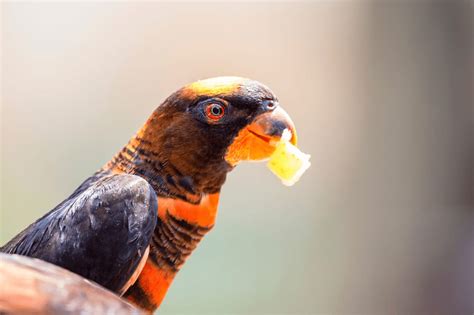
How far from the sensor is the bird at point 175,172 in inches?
35.8

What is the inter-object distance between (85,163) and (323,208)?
3.96 feet

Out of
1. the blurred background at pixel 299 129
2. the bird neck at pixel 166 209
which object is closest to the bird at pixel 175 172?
the bird neck at pixel 166 209

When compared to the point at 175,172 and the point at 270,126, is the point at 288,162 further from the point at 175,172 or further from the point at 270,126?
the point at 175,172

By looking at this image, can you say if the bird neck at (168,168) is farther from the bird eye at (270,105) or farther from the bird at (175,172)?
the bird eye at (270,105)

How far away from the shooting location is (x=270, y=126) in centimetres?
100

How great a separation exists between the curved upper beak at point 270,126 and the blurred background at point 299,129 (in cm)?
146

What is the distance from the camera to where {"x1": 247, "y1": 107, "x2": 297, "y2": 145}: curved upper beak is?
1.00 metres

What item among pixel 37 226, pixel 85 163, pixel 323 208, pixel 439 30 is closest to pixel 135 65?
pixel 85 163

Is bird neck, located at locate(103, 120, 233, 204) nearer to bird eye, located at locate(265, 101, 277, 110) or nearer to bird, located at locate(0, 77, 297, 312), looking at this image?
bird, located at locate(0, 77, 297, 312)

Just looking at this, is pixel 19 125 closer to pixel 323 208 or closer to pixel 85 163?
pixel 85 163

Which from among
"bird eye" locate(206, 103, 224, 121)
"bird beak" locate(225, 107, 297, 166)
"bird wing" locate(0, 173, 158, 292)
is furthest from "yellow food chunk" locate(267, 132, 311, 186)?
"bird wing" locate(0, 173, 158, 292)

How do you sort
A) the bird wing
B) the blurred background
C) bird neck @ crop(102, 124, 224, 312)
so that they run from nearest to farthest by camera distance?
the bird wing → bird neck @ crop(102, 124, 224, 312) → the blurred background

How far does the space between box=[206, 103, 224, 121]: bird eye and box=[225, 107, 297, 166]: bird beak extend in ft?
0.16

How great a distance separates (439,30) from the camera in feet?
8.58
